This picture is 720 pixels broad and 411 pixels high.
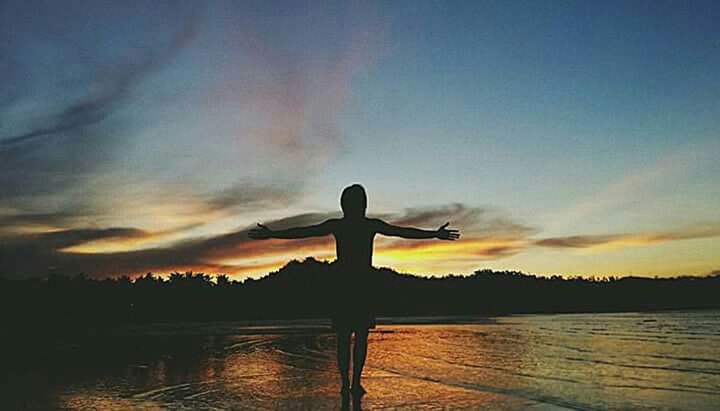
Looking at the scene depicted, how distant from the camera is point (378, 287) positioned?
701 centimetres

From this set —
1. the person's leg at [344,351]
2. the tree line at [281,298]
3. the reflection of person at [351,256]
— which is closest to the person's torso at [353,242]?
the reflection of person at [351,256]

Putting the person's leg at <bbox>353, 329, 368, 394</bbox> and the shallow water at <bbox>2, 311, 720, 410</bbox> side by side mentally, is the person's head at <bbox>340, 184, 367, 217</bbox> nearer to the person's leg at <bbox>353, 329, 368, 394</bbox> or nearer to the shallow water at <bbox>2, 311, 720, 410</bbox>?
the person's leg at <bbox>353, 329, 368, 394</bbox>

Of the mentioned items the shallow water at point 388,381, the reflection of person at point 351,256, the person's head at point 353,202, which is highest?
the person's head at point 353,202

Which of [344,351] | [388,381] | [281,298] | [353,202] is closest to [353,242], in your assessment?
[353,202]

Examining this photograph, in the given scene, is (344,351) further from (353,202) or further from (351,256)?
(353,202)

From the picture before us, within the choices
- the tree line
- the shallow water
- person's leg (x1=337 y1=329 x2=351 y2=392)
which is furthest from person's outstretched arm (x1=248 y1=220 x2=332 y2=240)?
the tree line

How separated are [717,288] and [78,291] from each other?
94.4 meters

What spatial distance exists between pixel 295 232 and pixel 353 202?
71 centimetres

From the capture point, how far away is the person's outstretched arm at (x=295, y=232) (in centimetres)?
695

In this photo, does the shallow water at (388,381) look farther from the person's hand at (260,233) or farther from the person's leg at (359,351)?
the person's hand at (260,233)

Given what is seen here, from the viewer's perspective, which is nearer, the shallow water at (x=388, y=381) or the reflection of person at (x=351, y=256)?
the reflection of person at (x=351, y=256)

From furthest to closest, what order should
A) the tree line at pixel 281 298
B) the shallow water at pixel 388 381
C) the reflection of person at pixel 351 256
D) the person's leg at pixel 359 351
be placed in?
the tree line at pixel 281 298 → the shallow water at pixel 388 381 → the person's leg at pixel 359 351 → the reflection of person at pixel 351 256

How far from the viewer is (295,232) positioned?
6.96m

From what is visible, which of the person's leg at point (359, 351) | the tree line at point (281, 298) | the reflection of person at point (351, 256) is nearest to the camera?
the reflection of person at point (351, 256)
